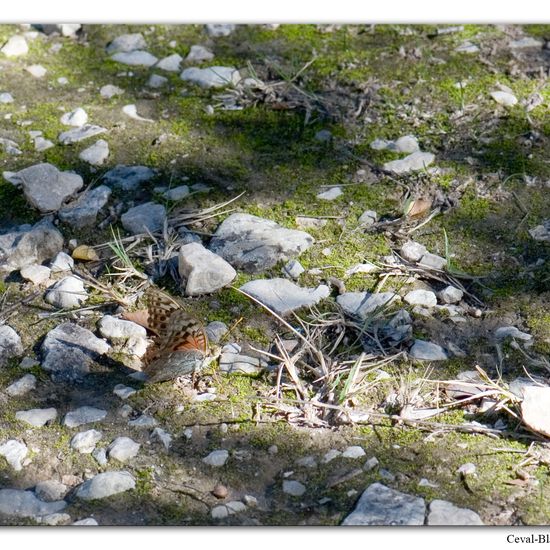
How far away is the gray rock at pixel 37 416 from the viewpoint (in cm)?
343

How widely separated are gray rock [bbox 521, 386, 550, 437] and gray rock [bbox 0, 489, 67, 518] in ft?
5.25

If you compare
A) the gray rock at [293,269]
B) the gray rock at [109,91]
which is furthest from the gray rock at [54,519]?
the gray rock at [109,91]

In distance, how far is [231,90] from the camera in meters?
5.18

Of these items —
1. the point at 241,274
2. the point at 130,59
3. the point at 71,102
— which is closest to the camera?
the point at 241,274

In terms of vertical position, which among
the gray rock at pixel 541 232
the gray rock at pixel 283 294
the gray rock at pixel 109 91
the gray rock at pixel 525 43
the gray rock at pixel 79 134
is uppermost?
the gray rock at pixel 525 43

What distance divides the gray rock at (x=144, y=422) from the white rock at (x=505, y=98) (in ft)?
8.90

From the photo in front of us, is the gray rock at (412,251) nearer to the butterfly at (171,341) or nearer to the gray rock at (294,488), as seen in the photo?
the butterfly at (171,341)

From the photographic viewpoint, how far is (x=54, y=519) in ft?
10.1

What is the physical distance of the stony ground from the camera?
10.6 ft

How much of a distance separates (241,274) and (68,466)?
1.20 meters

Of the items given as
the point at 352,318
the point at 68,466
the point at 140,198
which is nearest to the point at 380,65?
the point at 140,198

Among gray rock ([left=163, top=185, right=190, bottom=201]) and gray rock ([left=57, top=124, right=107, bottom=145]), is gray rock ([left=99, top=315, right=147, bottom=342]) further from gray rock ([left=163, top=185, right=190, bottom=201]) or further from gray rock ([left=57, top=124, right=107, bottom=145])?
gray rock ([left=57, top=124, right=107, bottom=145])

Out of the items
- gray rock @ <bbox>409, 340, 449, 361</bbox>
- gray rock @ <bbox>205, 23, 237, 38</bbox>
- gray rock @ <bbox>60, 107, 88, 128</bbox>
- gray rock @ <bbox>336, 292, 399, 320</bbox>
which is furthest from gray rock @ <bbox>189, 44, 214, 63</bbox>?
gray rock @ <bbox>409, 340, 449, 361</bbox>

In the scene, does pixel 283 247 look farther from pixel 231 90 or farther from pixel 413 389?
pixel 231 90
